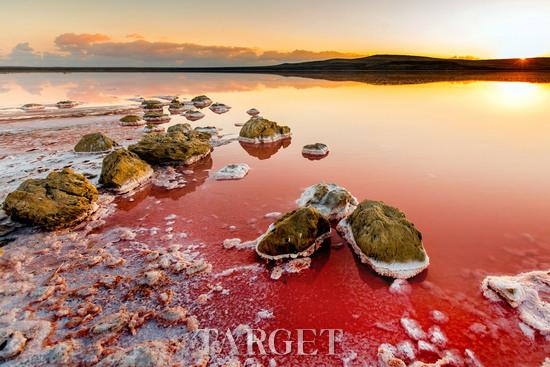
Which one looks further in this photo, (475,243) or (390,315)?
(475,243)

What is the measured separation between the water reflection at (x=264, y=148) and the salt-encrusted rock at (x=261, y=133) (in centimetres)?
51

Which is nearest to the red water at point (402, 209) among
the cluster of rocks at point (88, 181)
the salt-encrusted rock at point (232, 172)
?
the salt-encrusted rock at point (232, 172)

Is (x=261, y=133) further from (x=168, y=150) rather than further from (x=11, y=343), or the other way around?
(x=11, y=343)

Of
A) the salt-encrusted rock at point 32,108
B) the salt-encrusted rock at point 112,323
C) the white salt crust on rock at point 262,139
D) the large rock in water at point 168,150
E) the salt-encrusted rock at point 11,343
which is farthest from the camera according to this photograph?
the salt-encrusted rock at point 32,108

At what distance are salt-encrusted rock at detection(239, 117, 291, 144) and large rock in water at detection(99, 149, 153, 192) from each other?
8.59 metres

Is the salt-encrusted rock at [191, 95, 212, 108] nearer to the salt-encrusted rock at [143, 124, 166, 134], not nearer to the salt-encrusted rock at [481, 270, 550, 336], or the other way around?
the salt-encrusted rock at [143, 124, 166, 134]

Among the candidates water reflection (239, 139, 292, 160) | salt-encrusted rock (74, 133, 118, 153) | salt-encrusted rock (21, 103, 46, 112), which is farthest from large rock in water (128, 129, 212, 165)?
salt-encrusted rock (21, 103, 46, 112)

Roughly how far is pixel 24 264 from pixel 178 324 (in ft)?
16.0

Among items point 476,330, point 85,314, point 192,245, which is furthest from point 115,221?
point 476,330

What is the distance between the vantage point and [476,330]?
5.79 metres

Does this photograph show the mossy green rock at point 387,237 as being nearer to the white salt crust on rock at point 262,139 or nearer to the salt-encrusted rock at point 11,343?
the salt-encrusted rock at point 11,343

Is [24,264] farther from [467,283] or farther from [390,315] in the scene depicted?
[467,283]

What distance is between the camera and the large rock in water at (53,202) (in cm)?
940

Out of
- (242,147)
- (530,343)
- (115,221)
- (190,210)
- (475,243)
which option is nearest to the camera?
(530,343)
